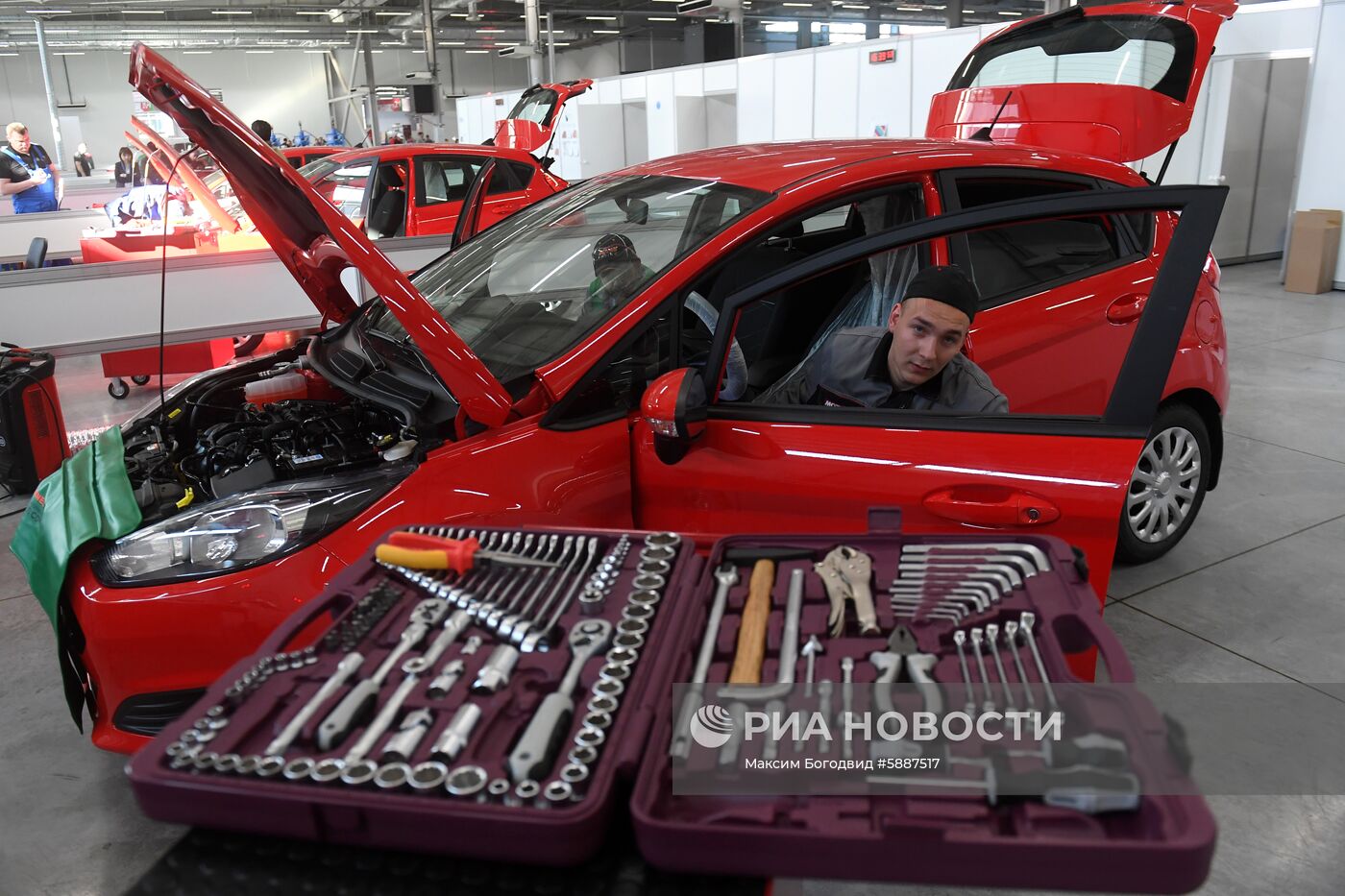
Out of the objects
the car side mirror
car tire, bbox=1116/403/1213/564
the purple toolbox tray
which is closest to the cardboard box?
car tire, bbox=1116/403/1213/564

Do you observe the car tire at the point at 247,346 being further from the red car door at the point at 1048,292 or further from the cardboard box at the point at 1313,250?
the cardboard box at the point at 1313,250

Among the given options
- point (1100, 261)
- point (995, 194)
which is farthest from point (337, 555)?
point (1100, 261)

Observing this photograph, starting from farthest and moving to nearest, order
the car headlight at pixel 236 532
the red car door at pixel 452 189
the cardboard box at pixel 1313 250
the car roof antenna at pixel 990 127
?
the cardboard box at pixel 1313 250 < the red car door at pixel 452 189 < the car roof antenna at pixel 990 127 < the car headlight at pixel 236 532

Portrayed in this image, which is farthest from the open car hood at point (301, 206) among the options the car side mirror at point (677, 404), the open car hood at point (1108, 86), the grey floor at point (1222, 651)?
the open car hood at point (1108, 86)

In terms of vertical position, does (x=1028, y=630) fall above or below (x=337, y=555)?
above

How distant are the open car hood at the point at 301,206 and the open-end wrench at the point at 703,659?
899 mm

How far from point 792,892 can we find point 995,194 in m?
2.41

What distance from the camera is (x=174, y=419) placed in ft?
9.25

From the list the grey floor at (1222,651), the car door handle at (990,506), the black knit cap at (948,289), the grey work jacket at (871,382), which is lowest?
the grey floor at (1222,651)

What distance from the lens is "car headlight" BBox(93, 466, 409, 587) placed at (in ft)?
6.60

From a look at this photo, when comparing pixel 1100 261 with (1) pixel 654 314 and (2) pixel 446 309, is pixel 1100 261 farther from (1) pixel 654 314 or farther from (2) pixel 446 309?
(2) pixel 446 309

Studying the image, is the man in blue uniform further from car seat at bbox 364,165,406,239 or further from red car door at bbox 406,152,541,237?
red car door at bbox 406,152,541,237

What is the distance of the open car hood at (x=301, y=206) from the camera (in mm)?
1887

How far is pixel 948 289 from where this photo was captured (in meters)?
2.20
